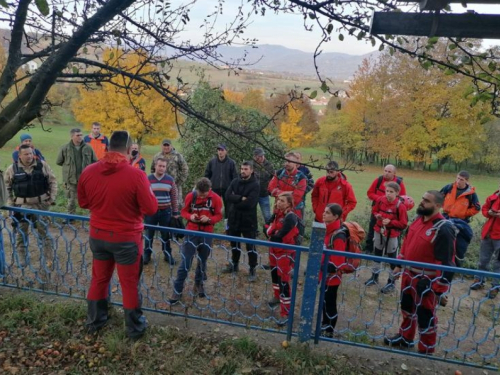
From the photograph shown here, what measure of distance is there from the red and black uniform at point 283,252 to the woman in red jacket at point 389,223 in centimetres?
168

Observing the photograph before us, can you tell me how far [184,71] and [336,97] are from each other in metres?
1.62

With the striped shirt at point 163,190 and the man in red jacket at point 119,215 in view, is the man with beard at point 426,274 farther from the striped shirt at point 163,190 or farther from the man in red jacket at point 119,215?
the striped shirt at point 163,190

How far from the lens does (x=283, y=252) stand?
4.75m

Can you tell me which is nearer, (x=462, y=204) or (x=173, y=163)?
(x=462, y=204)

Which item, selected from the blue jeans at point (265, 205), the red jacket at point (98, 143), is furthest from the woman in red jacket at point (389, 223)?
the red jacket at point (98, 143)

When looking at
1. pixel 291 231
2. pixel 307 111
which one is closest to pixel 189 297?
pixel 291 231

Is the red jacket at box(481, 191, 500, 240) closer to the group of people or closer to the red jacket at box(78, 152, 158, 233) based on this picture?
the group of people

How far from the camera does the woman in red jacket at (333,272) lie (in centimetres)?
402

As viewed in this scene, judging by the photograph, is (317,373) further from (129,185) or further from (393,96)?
(393,96)

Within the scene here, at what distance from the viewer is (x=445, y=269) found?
3.47 metres

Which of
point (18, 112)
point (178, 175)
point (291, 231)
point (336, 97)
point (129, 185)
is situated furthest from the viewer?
point (178, 175)

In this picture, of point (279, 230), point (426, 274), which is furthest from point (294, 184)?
point (426, 274)

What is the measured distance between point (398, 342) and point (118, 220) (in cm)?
332

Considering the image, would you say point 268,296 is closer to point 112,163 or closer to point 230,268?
point 230,268
